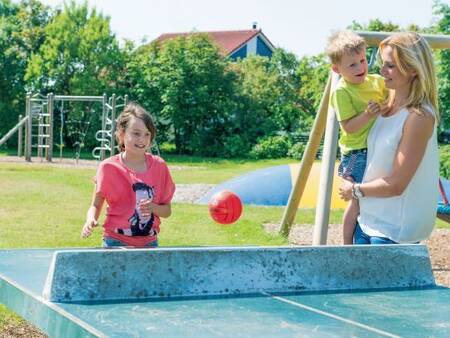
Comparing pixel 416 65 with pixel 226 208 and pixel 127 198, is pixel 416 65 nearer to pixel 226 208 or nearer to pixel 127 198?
pixel 127 198

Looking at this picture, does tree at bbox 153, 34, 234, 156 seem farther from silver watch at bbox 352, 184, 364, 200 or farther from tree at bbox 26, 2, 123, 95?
silver watch at bbox 352, 184, 364, 200

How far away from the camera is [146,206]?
4.65 meters

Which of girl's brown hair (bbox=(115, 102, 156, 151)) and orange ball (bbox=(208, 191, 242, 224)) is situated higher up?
girl's brown hair (bbox=(115, 102, 156, 151))

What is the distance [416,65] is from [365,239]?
82 centimetres

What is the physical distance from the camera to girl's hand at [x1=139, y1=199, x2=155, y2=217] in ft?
15.3

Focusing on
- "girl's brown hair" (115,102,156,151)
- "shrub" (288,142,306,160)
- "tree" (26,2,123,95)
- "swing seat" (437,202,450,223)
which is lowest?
"shrub" (288,142,306,160)

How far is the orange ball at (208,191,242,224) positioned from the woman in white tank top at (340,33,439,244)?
236 cm

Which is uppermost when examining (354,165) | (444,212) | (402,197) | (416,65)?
(416,65)

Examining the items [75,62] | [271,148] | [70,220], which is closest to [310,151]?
[70,220]

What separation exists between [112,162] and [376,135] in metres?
1.59

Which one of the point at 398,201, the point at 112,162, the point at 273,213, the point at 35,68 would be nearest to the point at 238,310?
the point at 398,201

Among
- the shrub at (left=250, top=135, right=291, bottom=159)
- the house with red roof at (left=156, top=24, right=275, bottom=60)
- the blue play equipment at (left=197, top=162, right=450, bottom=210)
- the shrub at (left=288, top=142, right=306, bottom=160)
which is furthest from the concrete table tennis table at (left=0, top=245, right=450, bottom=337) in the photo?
the house with red roof at (left=156, top=24, right=275, bottom=60)

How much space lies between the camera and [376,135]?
3.90m

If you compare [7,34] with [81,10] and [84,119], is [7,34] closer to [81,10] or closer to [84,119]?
[81,10]
